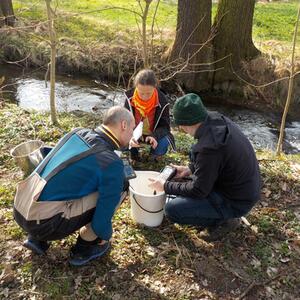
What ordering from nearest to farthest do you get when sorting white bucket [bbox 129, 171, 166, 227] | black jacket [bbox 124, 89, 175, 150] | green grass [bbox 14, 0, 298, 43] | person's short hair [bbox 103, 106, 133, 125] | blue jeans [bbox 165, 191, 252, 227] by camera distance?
person's short hair [bbox 103, 106, 133, 125], blue jeans [bbox 165, 191, 252, 227], white bucket [bbox 129, 171, 166, 227], black jacket [bbox 124, 89, 175, 150], green grass [bbox 14, 0, 298, 43]

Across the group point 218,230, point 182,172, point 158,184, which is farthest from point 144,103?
point 218,230

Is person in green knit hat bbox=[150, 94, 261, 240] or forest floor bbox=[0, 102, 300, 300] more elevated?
person in green knit hat bbox=[150, 94, 261, 240]

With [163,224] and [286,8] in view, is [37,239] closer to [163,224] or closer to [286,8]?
[163,224]

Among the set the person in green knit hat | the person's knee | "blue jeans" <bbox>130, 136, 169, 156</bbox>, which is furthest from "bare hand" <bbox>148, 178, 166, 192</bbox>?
"blue jeans" <bbox>130, 136, 169, 156</bbox>

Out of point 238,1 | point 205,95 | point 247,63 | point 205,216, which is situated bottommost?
point 205,95

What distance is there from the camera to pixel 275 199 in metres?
4.33

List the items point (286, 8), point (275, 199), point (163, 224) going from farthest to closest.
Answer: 1. point (286, 8)
2. point (275, 199)
3. point (163, 224)

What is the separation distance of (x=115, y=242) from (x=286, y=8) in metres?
13.6

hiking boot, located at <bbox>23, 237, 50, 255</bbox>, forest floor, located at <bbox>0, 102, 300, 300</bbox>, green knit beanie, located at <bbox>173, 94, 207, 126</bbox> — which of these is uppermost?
green knit beanie, located at <bbox>173, 94, 207, 126</bbox>

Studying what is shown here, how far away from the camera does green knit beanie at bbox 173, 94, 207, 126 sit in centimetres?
308

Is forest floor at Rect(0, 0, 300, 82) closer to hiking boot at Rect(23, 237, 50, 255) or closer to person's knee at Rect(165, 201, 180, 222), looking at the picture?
person's knee at Rect(165, 201, 180, 222)

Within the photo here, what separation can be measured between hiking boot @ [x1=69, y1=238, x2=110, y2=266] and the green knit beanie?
1.23m

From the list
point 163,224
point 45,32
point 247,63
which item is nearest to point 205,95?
point 247,63

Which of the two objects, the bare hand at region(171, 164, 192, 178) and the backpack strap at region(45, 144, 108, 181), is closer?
the backpack strap at region(45, 144, 108, 181)
